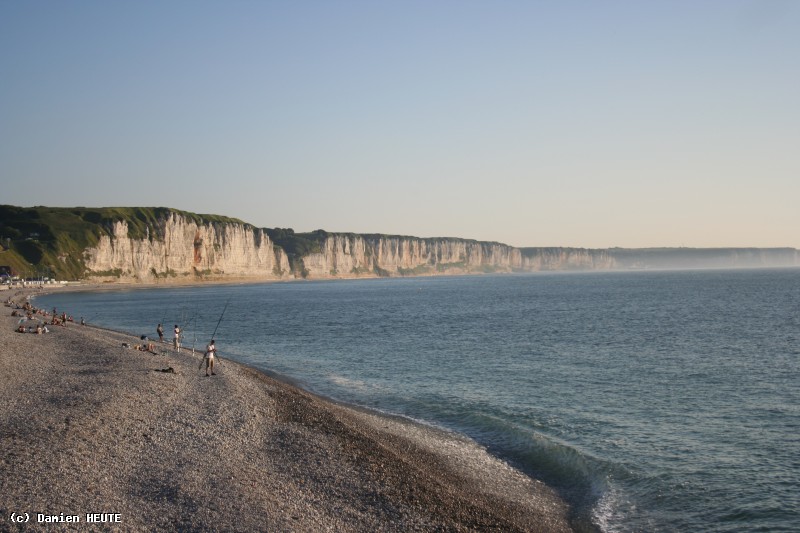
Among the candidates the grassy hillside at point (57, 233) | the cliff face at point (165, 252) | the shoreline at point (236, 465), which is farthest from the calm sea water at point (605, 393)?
the cliff face at point (165, 252)

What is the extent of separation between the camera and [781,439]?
2075 cm

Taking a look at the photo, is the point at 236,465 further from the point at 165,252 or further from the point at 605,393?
the point at 165,252

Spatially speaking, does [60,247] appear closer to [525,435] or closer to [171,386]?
[171,386]

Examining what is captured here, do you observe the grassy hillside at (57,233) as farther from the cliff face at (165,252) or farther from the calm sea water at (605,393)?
the calm sea water at (605,393)

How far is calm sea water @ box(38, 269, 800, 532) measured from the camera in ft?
54.8

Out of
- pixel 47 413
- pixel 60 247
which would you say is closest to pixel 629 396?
pixel 47 413

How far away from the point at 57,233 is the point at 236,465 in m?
162

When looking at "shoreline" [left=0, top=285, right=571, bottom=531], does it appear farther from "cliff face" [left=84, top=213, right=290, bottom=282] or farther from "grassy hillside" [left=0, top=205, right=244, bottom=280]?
"cliff face" [left=84, top=213, right=290, bottom=282]

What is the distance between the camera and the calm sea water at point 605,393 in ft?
54.8

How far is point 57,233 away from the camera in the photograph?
504ft

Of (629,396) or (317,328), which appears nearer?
(629,396)

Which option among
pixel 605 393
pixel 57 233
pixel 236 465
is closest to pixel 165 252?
pixel 57 233

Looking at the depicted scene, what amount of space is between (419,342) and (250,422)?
3022 centimetres

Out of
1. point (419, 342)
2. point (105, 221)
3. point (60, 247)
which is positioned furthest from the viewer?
point (105, 221)
